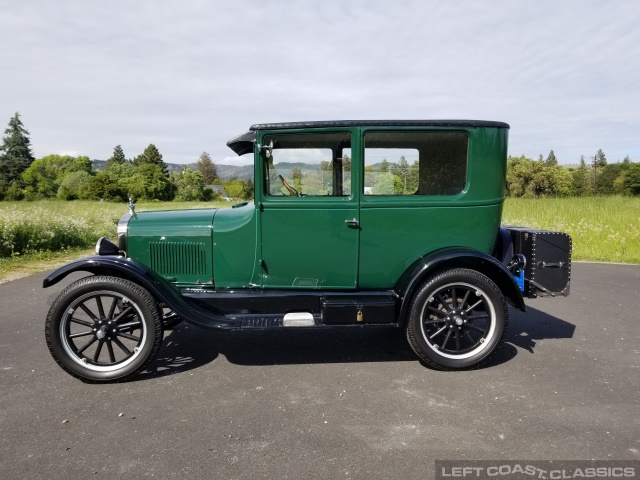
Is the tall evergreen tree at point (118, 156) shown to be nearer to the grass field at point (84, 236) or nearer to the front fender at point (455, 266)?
the grass field at point (84, 236)

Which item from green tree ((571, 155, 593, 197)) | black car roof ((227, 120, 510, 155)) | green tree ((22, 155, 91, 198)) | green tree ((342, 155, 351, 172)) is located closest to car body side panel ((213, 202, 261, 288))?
black car roof ((227, 120, 510, 155))

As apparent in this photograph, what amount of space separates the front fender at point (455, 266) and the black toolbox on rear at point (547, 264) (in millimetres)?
334

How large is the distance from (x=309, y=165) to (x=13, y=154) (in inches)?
3376

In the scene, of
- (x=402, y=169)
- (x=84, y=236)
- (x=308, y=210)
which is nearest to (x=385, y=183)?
(x=402, y=169)

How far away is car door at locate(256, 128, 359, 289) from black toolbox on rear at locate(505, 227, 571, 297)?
171 cm

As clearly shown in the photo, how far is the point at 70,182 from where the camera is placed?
210 ft

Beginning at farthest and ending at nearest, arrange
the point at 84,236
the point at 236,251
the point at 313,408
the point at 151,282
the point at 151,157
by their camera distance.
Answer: the point at 151,157 → the point at 84,236 → the point at 236,251 → the point at 151,282 → the point at 313,408

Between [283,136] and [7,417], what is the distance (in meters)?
2.97

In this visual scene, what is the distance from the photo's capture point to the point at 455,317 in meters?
3.67

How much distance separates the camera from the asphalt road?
2.45 m

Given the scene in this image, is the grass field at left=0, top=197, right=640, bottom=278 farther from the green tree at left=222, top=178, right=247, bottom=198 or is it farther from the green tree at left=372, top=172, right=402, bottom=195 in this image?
the green tree at left=372, top=172, right=402, bottom=195

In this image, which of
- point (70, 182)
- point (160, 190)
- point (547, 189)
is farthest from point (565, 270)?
point (70, 182)

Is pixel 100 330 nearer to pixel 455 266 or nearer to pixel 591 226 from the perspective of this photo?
pixel 455 266

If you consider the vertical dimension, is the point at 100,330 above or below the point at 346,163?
below
